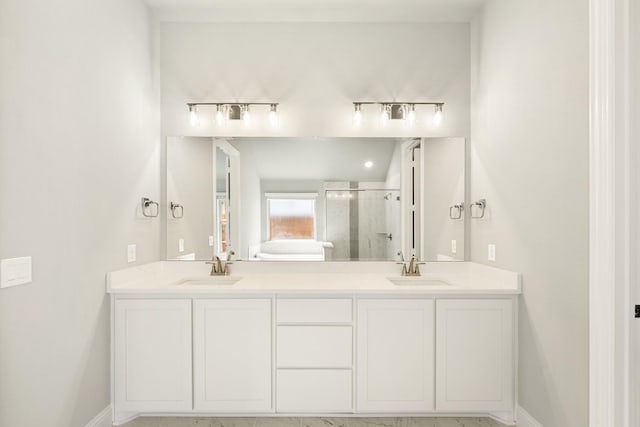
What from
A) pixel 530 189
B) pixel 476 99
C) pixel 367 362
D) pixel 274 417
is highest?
pixel 476 99

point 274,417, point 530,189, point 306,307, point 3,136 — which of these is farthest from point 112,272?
point 530,189

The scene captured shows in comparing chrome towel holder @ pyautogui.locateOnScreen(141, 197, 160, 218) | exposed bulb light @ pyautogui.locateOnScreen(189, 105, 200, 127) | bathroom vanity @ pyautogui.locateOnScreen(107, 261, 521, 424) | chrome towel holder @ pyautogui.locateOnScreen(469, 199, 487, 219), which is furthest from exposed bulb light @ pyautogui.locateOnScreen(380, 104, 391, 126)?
chrome towel holder @ pyautogui.locateOnScreen(141, 197, 160, 218)

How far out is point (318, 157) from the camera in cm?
288

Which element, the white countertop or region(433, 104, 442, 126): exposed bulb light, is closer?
the white countertop

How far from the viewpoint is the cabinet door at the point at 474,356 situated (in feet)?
7.48

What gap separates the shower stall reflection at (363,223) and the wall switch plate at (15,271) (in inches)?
72.5

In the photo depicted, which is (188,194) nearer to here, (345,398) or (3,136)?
(3,136)

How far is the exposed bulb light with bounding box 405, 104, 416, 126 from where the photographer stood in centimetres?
280

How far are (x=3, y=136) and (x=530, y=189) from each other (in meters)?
2.60

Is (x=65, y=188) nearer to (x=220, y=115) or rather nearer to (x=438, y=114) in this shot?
(x=220, y=115)

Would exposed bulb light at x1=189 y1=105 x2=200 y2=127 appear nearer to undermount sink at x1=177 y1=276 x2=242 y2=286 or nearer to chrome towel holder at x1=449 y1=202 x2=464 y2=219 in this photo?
undermount sink at x1=177 y1=276 x2=242 y2=286

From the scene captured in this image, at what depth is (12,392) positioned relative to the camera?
1.57 metres

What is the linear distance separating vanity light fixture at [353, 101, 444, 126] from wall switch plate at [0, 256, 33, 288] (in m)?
2.18

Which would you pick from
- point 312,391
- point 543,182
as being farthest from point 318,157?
point 312,391
